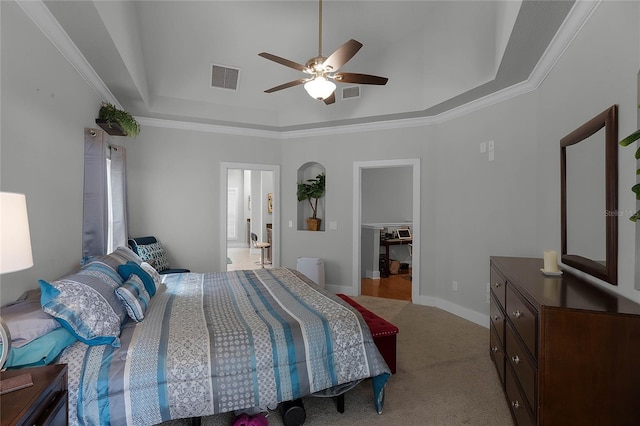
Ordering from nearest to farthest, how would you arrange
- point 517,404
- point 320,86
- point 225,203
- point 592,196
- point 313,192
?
1. point 517,404
2. point 592,196
3. point 320,86
4. point 225,203
5. point 313,192

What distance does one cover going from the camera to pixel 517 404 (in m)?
1.92

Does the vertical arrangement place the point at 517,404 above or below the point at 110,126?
below

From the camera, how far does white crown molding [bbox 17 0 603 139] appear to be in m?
2.10

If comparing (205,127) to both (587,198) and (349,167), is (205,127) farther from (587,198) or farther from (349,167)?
(587,198)

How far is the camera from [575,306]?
57.6 inches

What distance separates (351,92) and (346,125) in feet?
1.64

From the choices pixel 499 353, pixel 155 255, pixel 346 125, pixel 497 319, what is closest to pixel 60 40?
pixel 155 255

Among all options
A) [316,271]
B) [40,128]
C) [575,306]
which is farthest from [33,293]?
[316,271]

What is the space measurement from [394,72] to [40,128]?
12.6ft

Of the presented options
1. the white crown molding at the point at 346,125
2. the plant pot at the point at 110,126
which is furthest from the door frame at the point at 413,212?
the plant pot at the point at 110,126

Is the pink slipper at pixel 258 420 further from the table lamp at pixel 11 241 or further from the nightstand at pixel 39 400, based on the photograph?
the table lamp at pixel 11 241

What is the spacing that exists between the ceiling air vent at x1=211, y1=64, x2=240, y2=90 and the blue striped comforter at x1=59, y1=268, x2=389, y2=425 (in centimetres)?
325

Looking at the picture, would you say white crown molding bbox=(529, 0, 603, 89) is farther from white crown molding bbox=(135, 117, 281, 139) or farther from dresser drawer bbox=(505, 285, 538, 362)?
white crown molding bbox=(135, 117, 281, 139)

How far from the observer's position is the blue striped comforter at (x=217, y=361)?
1.65m
